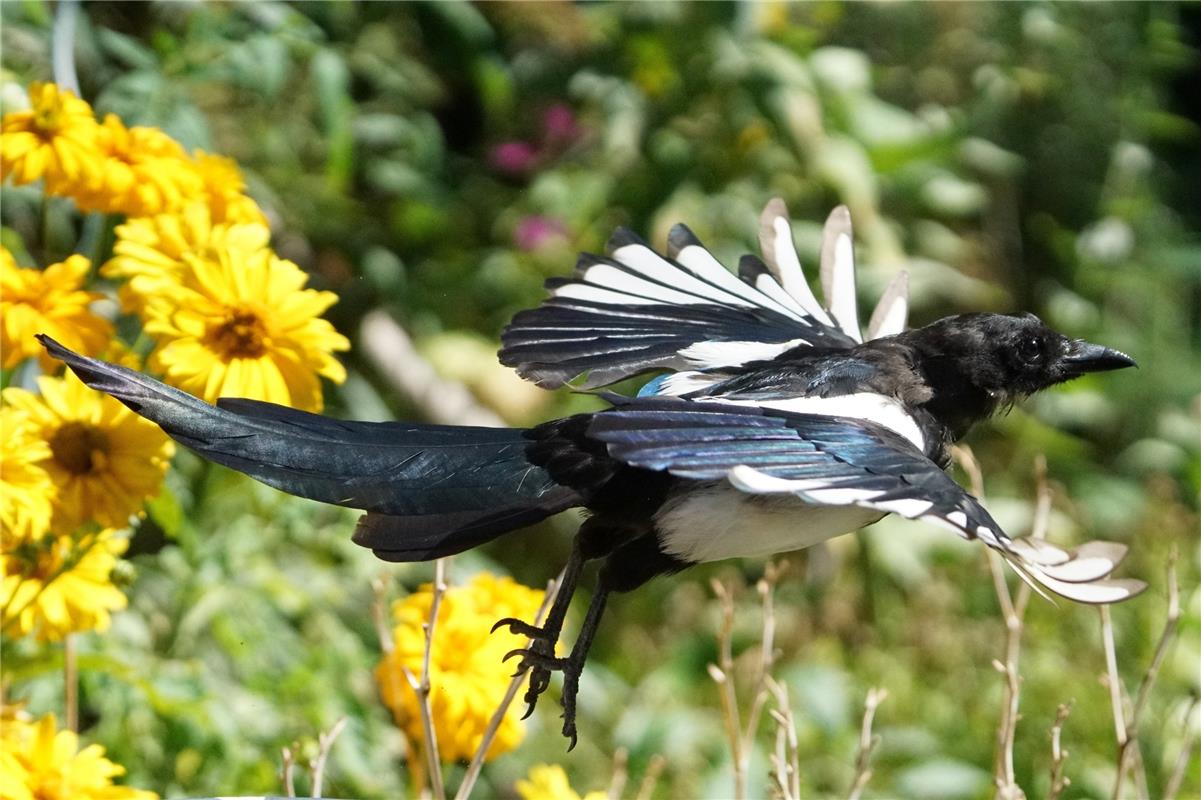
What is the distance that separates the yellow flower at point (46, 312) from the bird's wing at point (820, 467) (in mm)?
397

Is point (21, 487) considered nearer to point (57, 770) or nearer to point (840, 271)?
point (57, 770)

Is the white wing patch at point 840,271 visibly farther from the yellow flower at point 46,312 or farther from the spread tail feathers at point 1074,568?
the yellow flower at point 46,312

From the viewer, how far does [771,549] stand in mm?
1143

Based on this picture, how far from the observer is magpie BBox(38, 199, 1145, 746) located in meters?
0.97

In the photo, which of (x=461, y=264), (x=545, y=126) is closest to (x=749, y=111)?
(x=545, y=126)

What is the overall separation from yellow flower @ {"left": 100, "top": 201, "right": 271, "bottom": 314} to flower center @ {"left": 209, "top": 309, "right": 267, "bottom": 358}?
0.16 feet

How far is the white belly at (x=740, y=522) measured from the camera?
112 cm

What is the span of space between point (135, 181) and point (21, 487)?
269mm

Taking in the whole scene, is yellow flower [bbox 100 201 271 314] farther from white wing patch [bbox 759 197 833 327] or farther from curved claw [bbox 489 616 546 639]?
white wing patch [bbox 759 197 833 327]

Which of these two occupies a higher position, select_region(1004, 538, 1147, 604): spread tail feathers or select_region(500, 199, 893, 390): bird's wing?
select_region(500, 199, 893, 390): bird's wing

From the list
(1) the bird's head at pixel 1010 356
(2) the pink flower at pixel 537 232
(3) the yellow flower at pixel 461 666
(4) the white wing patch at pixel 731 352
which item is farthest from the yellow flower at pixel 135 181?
(2) the pink flower at pixel 537 232

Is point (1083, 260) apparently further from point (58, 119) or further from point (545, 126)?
point (58, 119)

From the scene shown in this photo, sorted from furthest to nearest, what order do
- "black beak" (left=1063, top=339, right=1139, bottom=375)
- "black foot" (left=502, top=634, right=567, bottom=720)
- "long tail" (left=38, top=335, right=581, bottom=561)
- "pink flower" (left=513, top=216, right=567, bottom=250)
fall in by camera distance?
"pink flower" (left=513, top=216, right=567, bottom=250) < "black beak" (left=1063, top=339, right=1139, bottom=375) < "black foot" (left=502, top=634, right=567, bottom=720) < "long tail" (left=38, top=335, right=581, bottom=561)

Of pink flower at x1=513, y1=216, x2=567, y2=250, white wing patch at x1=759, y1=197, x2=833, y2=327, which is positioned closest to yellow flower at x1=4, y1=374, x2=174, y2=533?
white wing patch at x1=759, y1=197, x2=833, y2=327
